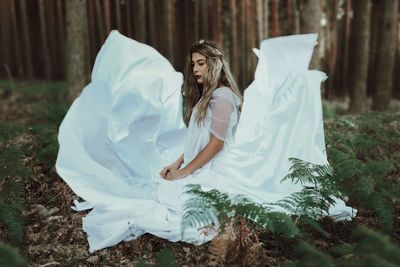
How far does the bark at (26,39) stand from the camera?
600 inches

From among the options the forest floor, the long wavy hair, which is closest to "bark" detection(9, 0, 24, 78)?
the forest floor

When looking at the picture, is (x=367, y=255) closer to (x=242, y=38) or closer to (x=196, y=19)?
(x=242, y=38)

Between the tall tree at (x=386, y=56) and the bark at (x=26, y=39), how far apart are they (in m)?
11.9

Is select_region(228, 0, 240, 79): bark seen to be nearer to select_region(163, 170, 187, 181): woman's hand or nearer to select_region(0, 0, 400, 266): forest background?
select_region(0, 0, 400, 266): forest background

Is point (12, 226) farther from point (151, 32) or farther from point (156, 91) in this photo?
point (151, 32)

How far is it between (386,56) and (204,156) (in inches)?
296

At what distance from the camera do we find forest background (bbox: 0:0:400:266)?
10.8ft

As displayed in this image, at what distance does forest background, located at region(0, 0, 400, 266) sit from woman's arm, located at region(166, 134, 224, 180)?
25.0 inches

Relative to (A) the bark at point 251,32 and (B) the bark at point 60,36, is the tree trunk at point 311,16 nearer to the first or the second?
(A) the bark at point 251,32

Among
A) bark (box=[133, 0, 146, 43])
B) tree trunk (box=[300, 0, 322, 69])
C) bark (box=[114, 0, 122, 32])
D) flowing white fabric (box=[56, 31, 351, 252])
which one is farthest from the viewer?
bark (box=[114, 0, 122, 32])

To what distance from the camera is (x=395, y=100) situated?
13547 millimetres

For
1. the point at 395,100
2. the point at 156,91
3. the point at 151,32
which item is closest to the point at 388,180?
the point at 156,91

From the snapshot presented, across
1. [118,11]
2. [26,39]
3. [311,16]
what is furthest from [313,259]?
[26,39]

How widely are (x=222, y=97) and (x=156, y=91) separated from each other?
3.40 ft
